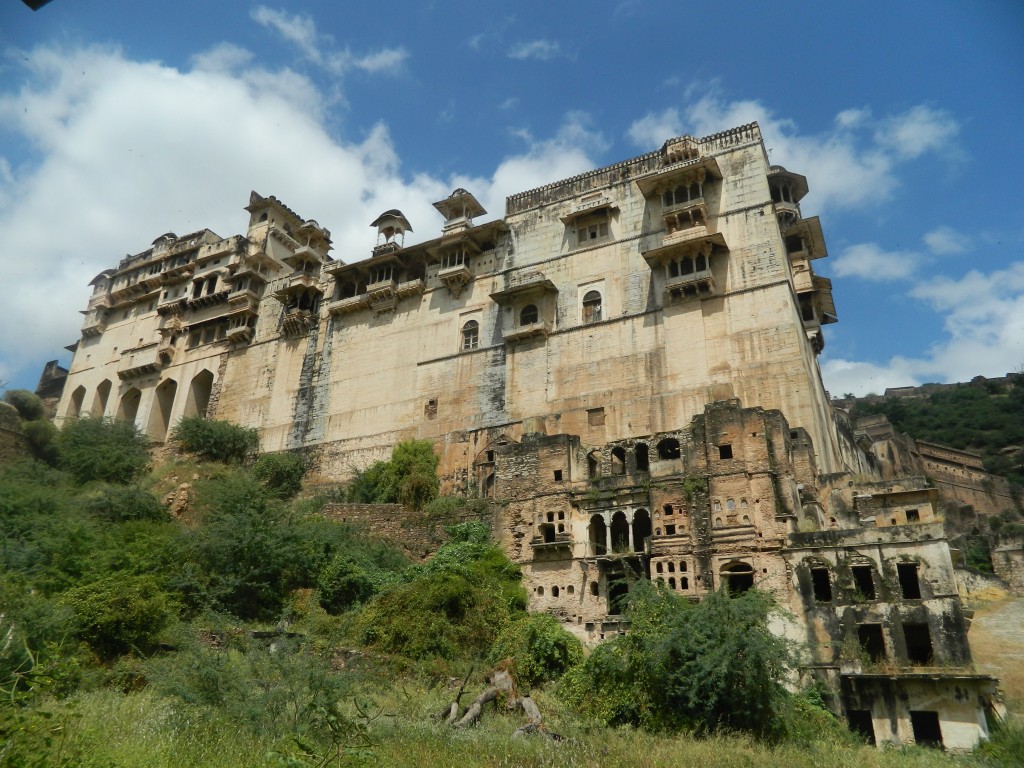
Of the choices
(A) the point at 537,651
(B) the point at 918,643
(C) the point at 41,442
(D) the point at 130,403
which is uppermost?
(D) the point at 130,403

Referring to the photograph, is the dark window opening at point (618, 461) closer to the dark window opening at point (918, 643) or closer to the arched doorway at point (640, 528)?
the arched doorway at point (640, 528)

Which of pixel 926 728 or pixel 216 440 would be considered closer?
pixel 926 728

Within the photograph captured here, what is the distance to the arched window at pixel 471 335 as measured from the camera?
32.8 m

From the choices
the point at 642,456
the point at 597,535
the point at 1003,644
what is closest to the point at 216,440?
the point at 642,456

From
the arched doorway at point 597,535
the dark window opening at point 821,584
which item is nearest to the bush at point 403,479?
the arched doorway at point 597,535

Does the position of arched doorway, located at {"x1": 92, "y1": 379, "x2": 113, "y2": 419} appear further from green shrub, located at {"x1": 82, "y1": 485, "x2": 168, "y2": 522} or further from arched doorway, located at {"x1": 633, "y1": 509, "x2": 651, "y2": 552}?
arched doorway, located at {"x1": 633, "y1": 509, "x2": 651, "y2": 552}

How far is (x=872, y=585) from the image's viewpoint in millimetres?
17141

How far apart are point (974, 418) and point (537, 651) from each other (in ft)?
200

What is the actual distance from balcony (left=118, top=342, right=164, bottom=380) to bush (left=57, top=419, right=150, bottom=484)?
6083 mm

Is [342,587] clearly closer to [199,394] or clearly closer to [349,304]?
[349,304]

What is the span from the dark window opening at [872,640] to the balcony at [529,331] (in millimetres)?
17017

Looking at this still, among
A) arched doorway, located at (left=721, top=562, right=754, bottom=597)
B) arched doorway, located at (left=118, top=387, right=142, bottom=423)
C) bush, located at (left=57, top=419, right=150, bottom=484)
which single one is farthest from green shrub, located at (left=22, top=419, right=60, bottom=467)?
arched doorway, located at (left=721, top=562, right=754, bottom=597)

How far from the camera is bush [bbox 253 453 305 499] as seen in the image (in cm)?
3294

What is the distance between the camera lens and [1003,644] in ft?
74.5
